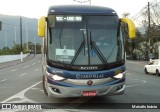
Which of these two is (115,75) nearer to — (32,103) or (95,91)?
(95,91)

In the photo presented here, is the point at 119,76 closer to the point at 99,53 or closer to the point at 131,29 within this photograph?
the point at 99,53

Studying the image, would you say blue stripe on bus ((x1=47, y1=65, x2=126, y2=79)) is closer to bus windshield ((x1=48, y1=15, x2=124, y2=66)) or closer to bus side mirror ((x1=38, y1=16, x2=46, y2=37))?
bus windshield ((x1=48, y1=15, x2=124, y2=66))

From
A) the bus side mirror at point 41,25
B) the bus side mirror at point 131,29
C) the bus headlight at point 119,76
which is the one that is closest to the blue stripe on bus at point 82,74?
the bus headlight at point 119,76

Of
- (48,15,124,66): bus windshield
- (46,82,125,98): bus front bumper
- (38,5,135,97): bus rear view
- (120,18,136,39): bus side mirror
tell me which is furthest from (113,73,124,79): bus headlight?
(120,18,136,39): bus side mirror

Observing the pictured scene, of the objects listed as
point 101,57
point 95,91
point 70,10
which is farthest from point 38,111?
point 70,10

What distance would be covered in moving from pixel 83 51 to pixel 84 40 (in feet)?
1.18

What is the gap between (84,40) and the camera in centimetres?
1101

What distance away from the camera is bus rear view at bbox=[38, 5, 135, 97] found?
10.6m

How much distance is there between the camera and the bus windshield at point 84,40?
10836 mm

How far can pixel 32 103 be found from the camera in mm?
11883

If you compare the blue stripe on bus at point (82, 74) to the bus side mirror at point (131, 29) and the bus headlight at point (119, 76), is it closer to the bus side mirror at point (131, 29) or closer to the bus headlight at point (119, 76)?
the bus headlight at point (119, 76)

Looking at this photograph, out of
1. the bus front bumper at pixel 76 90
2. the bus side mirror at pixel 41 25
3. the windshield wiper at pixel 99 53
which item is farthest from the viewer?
the bus side mirror at pixel 41 25

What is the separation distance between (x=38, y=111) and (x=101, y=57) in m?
2.48

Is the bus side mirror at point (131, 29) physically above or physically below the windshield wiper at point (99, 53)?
above
